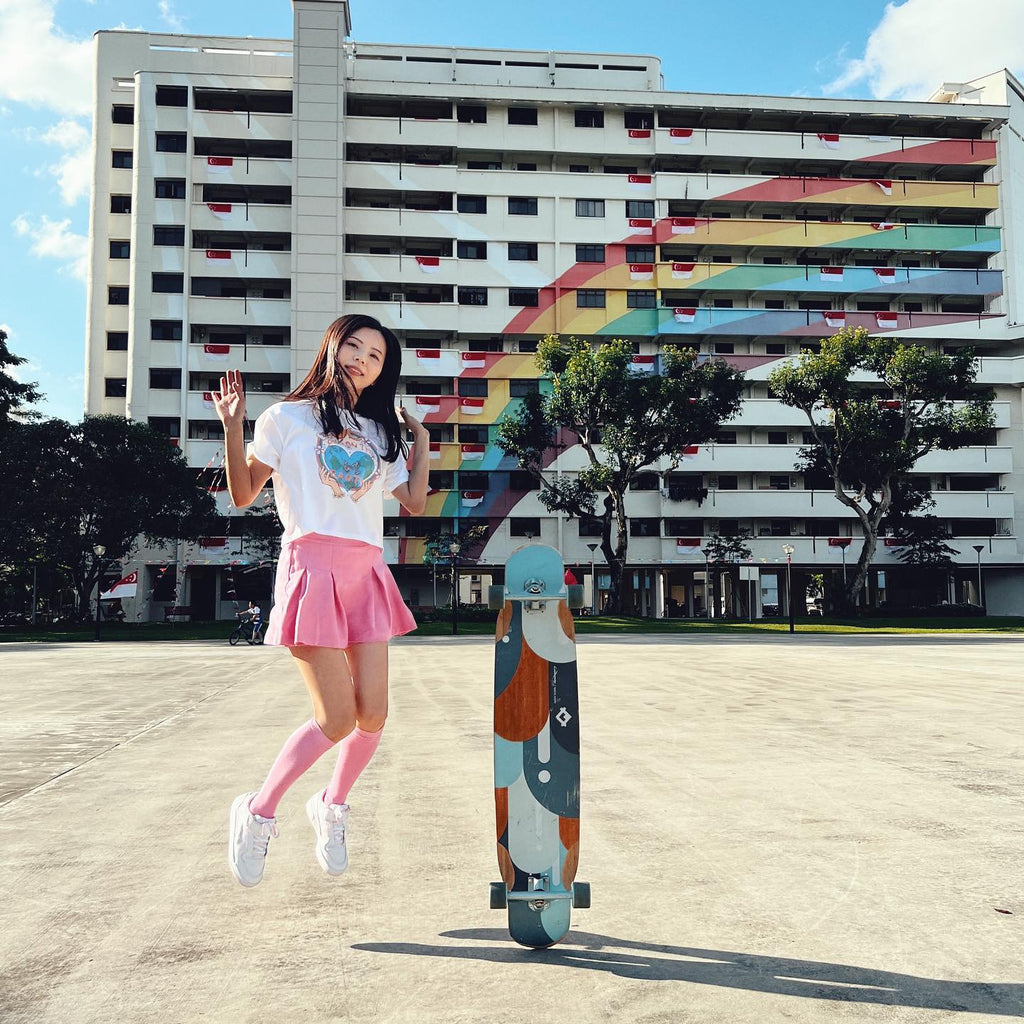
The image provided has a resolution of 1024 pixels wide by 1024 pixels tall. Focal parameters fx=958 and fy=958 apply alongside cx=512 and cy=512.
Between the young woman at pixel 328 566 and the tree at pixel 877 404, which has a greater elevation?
the tree at pixel 877 404

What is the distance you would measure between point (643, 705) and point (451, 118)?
51368 mm

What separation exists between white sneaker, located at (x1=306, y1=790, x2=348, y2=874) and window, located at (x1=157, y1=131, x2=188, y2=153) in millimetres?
56666

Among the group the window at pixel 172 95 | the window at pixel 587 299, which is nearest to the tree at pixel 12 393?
the window at pixel 172 95

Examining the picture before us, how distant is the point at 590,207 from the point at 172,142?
23.6 m

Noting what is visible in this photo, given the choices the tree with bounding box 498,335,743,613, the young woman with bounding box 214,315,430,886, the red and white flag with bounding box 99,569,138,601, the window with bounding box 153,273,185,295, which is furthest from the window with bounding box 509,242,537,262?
the young woman with bounding box 214,315,430,886

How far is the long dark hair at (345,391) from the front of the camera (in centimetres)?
334

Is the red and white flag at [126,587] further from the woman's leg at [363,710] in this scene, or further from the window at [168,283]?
the woman's leg at [363,710]

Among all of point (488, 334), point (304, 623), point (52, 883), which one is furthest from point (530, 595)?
point (488, 334)

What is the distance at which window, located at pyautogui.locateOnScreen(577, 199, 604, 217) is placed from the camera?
2159 inches

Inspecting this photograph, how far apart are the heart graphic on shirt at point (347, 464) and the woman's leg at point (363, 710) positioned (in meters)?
0.52

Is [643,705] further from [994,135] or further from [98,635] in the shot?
[994,135]

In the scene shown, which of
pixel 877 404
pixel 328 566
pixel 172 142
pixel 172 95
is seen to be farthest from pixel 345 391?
pixel 172 95

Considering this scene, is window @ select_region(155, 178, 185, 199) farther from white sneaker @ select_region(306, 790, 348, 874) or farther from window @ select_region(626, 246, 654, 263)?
white sneaker @ select_region(306, 790, 348, 874)

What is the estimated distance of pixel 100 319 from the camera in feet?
178
